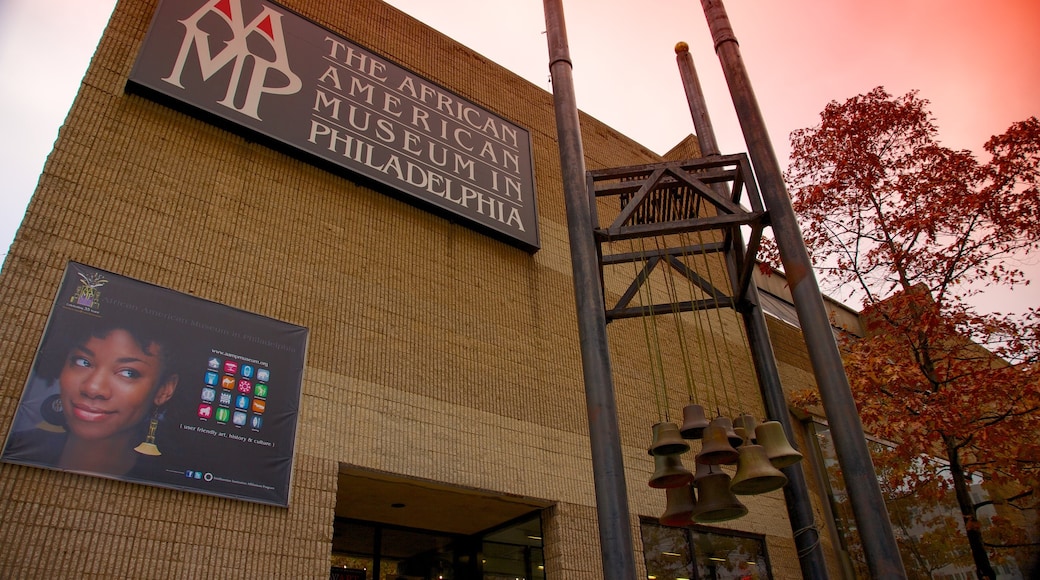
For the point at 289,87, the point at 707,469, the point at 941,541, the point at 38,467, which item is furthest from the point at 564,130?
the point at 941,541

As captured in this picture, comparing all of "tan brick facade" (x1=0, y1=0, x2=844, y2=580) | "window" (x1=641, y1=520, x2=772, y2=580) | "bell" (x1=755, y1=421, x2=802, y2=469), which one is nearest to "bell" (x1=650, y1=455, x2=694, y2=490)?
"bell" (x1=755, y1=421, x2=802, y2=469)

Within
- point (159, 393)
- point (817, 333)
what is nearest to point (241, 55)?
point (159, 393)

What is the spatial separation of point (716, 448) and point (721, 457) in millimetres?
163

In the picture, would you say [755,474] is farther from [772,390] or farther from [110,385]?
[110,385]

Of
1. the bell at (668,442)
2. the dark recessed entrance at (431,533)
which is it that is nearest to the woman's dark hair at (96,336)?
the dark recessed entrance at (431,533)

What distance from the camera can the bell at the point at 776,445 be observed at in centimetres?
580

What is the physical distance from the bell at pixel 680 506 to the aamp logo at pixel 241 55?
7437 mm

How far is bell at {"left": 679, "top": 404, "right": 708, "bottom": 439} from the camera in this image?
596 cm

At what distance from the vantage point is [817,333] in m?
5.76

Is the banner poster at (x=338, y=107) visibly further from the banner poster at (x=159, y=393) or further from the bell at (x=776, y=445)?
the bell at (x=776, y=445)

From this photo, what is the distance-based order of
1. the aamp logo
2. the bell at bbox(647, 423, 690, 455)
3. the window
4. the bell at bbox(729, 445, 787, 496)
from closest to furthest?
the bell at bbox(729, 445, 787, 496), the bell at bbox(647, 423, 690, 455), the aamp logo, the window

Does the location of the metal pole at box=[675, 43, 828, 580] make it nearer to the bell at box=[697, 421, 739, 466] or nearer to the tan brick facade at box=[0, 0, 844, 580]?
the bell at box=[697, 421, 739, 466]

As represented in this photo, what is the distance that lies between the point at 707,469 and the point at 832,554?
32.8 ft

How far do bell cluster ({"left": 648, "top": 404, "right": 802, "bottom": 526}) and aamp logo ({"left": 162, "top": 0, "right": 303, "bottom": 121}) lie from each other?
7289 mm
